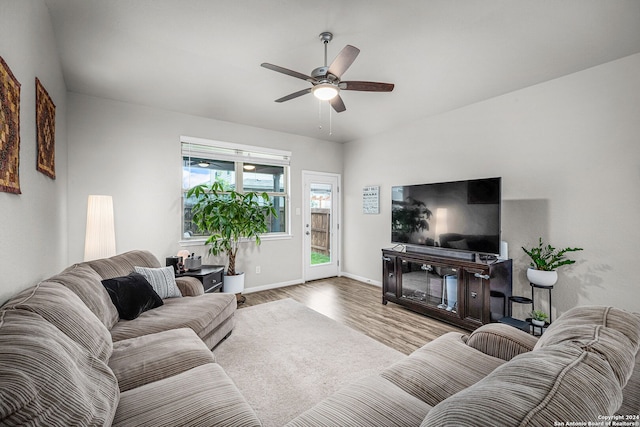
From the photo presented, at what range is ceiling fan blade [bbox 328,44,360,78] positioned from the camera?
1.96 m

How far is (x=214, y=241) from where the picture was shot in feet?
13.3

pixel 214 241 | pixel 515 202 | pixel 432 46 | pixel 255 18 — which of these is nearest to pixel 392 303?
pixel 515 202

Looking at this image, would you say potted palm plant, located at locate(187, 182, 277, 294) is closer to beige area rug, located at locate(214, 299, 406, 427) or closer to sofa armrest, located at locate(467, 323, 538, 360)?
beige area rug, located at locate(214, 299, 406, 427)

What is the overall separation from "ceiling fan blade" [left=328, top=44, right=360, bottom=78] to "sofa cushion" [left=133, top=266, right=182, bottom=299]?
234cm

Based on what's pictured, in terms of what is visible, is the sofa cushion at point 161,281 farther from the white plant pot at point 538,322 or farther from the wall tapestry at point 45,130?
the white plant pot at point 538,322

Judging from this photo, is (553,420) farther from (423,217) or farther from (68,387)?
(423,217)

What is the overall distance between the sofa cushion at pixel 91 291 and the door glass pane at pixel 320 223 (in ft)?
11.7

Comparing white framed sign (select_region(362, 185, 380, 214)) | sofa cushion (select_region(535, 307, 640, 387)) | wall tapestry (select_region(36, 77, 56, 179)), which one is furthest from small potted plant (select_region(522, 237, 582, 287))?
wall tapestry (select_region(36, 77, 56, 179))

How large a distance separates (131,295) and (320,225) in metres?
3.58

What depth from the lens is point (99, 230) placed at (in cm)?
289

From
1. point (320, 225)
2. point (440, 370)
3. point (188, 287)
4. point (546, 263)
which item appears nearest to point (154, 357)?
point (188, 287)

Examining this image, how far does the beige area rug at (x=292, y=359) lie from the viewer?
6.45 feet

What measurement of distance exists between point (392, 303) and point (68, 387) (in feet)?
12.3

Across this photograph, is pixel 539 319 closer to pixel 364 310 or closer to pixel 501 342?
pixel 501 342
